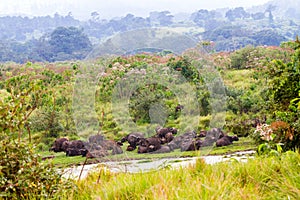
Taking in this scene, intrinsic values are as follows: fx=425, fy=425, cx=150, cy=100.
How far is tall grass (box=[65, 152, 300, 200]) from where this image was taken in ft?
5.91

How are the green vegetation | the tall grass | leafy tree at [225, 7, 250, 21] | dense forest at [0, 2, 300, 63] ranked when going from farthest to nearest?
1. leafy tree at [225, 7, 250, 21]
2. dense forest at [0, 2, 300, 63]
3. the green vegetation
4. the tall grass

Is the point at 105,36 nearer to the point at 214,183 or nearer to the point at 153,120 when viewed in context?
the point at 153,120

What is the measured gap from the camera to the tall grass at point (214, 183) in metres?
1.80

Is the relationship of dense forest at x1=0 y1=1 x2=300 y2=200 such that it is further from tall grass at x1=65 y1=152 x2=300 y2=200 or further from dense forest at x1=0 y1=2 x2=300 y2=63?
dense forest at x1=0 y1=2 x2=300 y2=63

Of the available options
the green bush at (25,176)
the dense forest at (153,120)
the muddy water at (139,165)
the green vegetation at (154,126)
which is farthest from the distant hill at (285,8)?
the green bush at (25,176)

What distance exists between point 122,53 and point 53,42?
798 inches

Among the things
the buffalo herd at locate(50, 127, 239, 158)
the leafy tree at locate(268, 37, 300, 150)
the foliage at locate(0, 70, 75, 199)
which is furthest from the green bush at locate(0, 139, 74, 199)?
the leafy tree at locate(268, 37, 300, 150)

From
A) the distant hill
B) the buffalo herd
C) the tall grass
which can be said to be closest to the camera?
the tall grass

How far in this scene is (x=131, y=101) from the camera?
17.0 ft

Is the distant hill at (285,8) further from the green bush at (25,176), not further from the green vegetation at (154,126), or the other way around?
the green bush at (25,176)

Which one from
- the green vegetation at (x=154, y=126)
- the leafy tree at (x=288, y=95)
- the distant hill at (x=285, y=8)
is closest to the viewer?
the green vegetation at (x=154, y=126)

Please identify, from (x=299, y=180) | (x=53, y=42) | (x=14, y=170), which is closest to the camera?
(x=299, y=180)

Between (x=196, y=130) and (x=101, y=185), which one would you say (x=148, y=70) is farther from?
(x=101, y=185)

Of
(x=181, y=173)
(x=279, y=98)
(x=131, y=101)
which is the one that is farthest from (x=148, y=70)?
(x=181, y=173)
